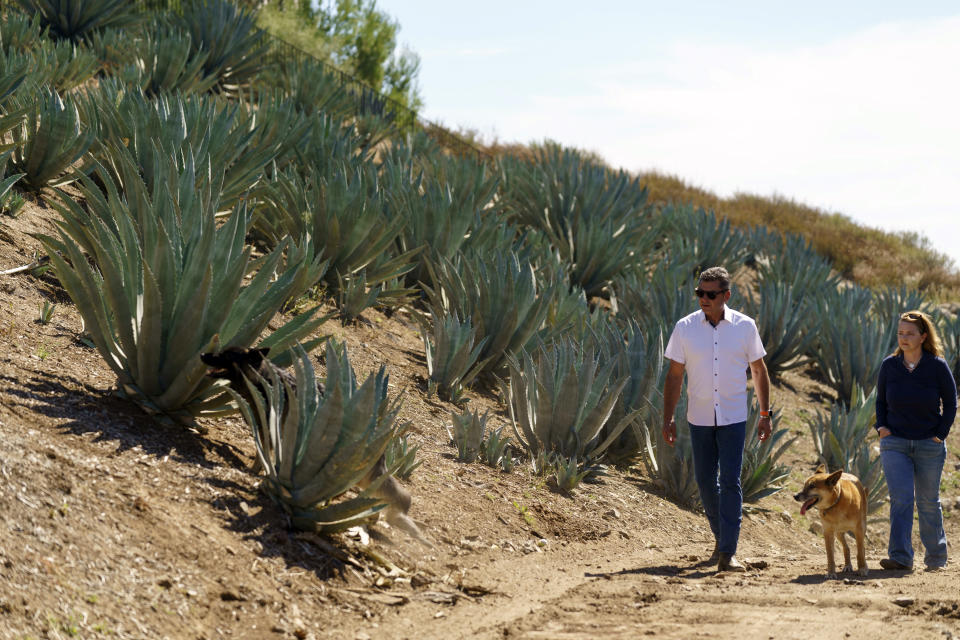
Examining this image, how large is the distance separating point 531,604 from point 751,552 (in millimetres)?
2494

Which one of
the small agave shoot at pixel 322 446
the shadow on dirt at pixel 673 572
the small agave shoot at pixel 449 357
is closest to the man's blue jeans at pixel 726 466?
the shadow on dirt at pixel 673 572

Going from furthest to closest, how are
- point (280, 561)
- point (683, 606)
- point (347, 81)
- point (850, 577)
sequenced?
point (347, 81)
point (850, 577)
point (683, 606)
point (280, 561)

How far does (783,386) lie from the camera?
11820mm

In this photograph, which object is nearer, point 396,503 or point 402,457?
point 396,503

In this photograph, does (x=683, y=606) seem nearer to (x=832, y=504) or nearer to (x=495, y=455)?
(x=832, y=504)

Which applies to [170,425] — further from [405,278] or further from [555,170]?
[555,170]

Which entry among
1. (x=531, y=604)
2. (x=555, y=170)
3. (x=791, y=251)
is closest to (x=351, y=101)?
(x=555, y=170)

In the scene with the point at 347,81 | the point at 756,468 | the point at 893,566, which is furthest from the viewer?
the point at 347,81

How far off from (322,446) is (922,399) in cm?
343

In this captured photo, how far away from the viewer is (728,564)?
16.4ft

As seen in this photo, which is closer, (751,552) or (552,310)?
(751,552)

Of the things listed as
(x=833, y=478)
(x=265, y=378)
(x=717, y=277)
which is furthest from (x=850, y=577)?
(x=265, y=378)

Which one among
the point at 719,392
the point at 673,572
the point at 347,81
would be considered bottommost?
the point at 673,572

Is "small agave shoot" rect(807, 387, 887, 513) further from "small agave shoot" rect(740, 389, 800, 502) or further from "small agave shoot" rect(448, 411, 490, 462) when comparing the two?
"small agave shoot" rect(448, 411, 490, 462)
